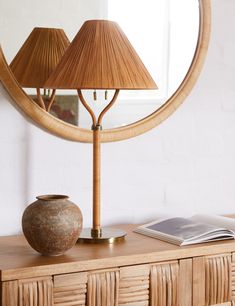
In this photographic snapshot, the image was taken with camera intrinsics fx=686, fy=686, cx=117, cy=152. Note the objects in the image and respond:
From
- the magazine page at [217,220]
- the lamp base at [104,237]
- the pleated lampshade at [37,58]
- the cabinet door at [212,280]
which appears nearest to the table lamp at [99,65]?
the lamp base at [104,237]

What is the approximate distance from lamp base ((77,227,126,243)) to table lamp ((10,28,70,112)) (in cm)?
50

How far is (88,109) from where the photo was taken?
227 centimetres

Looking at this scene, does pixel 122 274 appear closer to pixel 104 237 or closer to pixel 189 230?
pixel 104 237

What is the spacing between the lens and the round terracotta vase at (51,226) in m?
1.95

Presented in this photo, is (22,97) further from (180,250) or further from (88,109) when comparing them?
(180,250)

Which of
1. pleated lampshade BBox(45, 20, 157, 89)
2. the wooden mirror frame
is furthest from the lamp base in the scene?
pleated lampshade BBox(45, 20, 157, 89)

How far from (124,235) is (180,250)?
0.72 feet

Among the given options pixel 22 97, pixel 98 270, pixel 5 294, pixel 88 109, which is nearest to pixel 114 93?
pixel 88 109

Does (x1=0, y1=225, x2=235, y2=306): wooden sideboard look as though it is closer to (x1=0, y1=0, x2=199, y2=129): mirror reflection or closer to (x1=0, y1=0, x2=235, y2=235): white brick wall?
(x1=0, y1=0, x2=235, y2=235): white brick wall

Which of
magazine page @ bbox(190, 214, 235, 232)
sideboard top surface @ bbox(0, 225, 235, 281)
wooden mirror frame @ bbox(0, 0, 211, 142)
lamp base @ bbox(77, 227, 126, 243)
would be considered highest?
wooden mirror frame @ bbox(0, 0, 211, 142)

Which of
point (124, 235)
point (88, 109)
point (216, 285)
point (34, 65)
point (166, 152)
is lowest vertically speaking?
point (216, 285)

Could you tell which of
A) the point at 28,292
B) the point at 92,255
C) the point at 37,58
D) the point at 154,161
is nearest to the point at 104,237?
the point at 92,255

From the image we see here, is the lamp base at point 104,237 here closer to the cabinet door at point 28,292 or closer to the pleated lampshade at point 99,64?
the cabinet door at point 28,292

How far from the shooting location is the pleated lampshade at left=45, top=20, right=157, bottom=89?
209 cm
